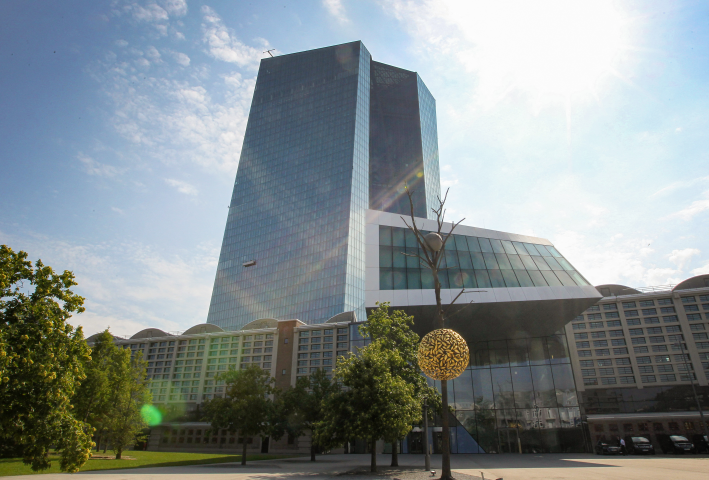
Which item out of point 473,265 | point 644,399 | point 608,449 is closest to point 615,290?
point 644,399

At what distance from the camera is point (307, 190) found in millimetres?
128125

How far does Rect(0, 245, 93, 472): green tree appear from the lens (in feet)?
44.3

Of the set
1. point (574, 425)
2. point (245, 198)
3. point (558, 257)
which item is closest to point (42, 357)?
point (558, 257)

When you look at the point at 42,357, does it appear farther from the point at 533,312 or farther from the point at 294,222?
the point at 294,222

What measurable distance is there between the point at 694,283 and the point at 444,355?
73548 millimetres

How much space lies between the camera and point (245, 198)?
462 ft

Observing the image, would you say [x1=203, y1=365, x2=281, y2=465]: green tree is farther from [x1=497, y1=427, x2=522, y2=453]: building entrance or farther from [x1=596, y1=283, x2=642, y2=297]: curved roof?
[x1=596, y1=283, x2=642, y2=297]: curved roof

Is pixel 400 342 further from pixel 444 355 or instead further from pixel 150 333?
pixel 150 333

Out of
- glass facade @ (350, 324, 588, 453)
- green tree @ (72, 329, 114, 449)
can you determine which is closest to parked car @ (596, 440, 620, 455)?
glass facade @ (350, 324, 588, 453)

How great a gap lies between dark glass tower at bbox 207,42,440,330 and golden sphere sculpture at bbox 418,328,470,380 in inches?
3623

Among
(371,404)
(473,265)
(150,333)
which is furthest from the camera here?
(150,333)

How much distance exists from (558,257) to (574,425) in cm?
1433

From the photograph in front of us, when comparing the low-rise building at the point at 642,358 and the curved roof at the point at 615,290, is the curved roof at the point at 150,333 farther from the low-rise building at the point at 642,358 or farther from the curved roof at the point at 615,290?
the curved roof at the point at 615,290

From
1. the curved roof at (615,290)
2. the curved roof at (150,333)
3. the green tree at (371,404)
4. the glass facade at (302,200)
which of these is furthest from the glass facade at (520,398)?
the glass facade at (302,200)
